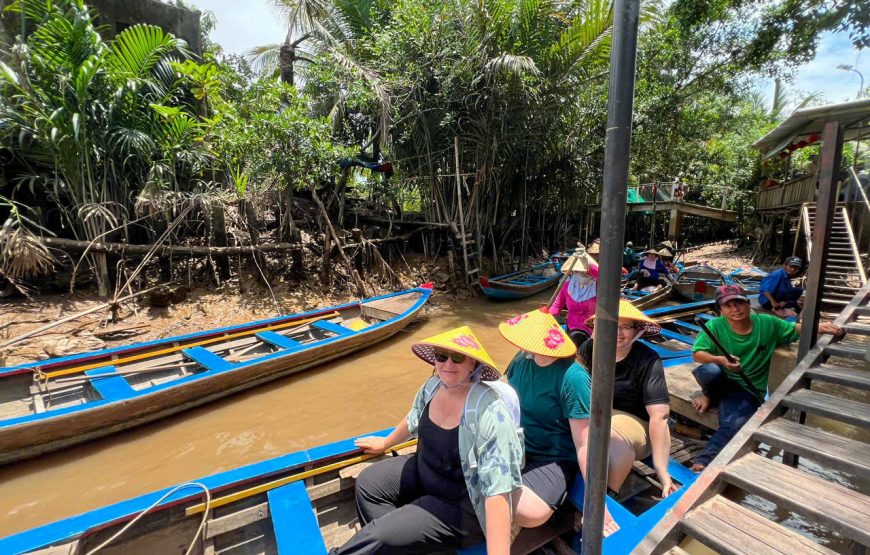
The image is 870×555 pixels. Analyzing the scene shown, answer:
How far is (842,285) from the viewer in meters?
8.13

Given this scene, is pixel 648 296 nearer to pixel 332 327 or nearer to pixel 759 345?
pixel 759 345

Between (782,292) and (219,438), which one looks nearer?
(219,438)

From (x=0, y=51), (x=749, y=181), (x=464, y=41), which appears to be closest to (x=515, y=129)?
(x=464, y=41)

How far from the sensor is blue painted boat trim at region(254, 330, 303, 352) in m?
5.72

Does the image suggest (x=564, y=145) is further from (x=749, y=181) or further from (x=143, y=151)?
(x=143, y=151)

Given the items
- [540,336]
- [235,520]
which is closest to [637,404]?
[540,336]

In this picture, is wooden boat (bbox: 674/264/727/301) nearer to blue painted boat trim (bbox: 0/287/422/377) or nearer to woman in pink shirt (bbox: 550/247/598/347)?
blue painted boat trim (bbox: 0/287/422/377)

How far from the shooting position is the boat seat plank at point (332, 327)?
21.1 ft

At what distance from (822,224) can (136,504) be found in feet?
16.7

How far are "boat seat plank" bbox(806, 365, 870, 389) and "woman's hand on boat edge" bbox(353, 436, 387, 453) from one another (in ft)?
9.44

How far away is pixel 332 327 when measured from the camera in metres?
6.67

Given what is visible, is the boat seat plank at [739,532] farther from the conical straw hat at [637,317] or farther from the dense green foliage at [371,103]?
Result: the dense green foliage at [371,103]

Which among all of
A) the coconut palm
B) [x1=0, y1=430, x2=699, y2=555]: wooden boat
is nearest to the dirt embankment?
the coconut palm

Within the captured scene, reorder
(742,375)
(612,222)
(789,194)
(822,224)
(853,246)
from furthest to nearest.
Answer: (789,194)
(853,246)
(822,224)
(742,375)
(612,222)
